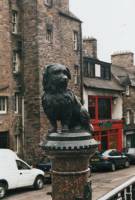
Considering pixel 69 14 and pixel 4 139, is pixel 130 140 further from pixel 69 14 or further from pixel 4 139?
pixel 4 139

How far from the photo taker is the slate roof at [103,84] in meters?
38.5

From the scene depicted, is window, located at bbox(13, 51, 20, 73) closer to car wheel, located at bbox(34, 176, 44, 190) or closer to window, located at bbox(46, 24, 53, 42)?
window, located at bbox(46, 24, 53, 42)

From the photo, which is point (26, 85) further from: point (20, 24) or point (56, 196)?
point (56, 196)

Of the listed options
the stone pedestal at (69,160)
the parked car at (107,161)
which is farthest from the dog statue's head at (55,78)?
the parked car at (107,161)

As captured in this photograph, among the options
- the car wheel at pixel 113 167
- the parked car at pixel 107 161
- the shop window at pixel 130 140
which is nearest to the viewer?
the parked car at pixel 107 161

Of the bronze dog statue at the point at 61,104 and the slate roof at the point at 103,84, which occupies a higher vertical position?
the slate roof at the point at 103,84

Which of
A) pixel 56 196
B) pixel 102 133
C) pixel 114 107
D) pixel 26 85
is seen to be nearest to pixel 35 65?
pixel 26 85

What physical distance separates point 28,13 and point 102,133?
13614 mm

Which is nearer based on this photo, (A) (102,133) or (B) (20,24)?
(B) (20,24)

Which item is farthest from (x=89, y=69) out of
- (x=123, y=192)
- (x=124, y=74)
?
(x=123, y=192)

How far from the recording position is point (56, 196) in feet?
14.4

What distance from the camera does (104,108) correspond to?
41906mm

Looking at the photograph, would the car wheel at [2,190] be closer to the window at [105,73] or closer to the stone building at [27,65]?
the stone building at [27,65]

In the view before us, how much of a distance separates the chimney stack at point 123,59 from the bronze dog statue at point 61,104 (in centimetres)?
4562
